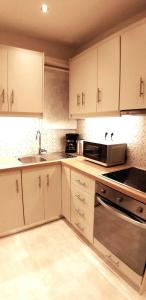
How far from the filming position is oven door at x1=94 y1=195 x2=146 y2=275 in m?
1.33

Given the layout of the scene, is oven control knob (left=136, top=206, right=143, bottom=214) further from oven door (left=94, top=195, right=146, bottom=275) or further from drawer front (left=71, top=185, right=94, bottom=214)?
drawer front (left=71, top=185, right=94, bottom=214)

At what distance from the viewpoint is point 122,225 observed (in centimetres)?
145

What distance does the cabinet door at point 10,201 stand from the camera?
1990 mm

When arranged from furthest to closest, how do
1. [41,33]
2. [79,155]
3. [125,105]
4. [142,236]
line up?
[79,155] < [41,33] < [125,105] < [142,236]

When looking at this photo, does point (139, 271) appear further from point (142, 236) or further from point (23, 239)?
point (23, 239)

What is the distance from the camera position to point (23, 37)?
2367 millimetres

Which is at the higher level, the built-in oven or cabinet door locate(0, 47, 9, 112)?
cabinet door locate(0, 47, 9, 112)

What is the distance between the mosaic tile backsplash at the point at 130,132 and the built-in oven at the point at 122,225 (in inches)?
24.9

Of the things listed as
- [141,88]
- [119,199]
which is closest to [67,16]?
[141,88]

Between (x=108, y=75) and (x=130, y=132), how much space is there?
0.66 metres

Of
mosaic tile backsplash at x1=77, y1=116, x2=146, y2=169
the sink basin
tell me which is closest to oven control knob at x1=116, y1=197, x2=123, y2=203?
mosaic tile backsplash at x1=77, y1=116, x2=146, y2=169

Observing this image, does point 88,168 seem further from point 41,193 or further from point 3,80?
point 3,80

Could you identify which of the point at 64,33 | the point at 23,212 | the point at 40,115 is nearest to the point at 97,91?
the point at 40,115

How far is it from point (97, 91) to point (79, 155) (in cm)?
93
